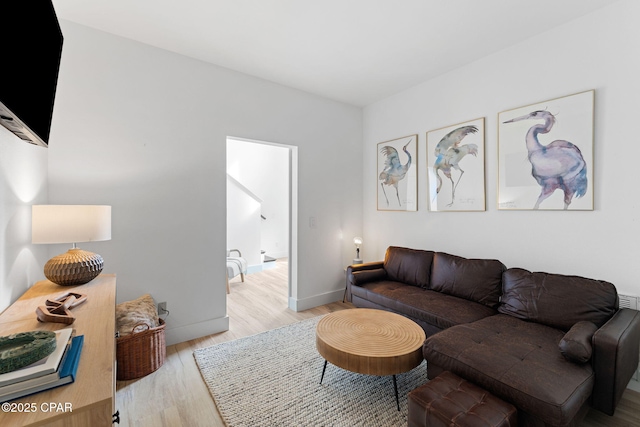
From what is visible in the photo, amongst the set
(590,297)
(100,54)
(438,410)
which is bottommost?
(438,410)

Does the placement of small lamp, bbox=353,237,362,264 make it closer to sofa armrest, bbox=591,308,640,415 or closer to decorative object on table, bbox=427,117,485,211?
decorative object on table, bbox=427,117,485,211

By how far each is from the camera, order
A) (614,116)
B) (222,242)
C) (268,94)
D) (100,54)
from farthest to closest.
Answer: (268,94)
(222,242)
(100,54)
(614,116)

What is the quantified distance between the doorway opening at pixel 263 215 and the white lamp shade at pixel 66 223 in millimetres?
1575

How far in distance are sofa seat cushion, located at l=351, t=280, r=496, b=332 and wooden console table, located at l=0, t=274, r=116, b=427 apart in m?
2.17

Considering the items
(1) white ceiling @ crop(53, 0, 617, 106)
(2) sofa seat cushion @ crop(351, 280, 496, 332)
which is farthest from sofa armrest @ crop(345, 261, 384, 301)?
(1) white ceiling @ crop(53, 0, 617, 106)

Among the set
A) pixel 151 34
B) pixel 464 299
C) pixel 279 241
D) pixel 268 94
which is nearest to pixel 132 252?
pixel 151 34

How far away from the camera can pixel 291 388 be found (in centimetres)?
202

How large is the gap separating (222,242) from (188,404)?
1464 mm

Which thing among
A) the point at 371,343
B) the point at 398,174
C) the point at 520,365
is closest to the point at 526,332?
the point at 520,365

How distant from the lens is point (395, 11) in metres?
2.13

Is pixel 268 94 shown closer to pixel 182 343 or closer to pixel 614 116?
pixel 182 343

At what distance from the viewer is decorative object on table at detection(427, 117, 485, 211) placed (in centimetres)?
285

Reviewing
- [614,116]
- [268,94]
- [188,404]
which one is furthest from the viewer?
[268,94]

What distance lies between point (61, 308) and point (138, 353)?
1042mm
